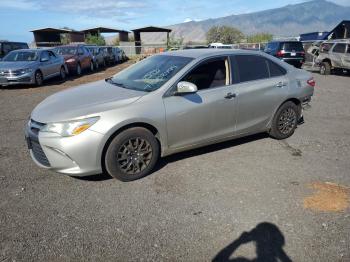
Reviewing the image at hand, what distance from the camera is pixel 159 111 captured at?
14.5 ft

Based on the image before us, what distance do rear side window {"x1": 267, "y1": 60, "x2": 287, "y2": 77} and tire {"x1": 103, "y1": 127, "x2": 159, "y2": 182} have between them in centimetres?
252

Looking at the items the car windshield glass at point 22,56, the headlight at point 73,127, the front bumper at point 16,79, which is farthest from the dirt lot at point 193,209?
the car windshield glass at point 22,56

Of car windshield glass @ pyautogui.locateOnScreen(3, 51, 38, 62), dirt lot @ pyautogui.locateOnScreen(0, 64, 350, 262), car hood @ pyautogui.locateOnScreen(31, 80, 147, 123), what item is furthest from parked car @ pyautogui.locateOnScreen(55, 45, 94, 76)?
car hood @ pyautogui.locateOnScreen(31, 80, 147, 123)

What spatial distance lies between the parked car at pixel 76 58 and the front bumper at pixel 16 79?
14.0ft

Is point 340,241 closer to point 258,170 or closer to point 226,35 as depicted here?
point 258,170

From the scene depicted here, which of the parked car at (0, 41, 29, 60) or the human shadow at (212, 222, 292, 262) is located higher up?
the parked car at (0, 41, 29, 60)

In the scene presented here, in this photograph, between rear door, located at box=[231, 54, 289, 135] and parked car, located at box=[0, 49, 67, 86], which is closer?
rear door, located at box=[231, 54, 289, 135]

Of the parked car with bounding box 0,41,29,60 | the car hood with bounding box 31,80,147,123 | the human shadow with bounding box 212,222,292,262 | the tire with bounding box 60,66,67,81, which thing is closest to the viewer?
the human shadow with bounding box 212,222,292,262

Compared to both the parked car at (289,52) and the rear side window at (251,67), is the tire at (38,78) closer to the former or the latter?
the rear side window at (251,67)

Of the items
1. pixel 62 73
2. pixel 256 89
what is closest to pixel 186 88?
pixel 256 89

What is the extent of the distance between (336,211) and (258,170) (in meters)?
1.28

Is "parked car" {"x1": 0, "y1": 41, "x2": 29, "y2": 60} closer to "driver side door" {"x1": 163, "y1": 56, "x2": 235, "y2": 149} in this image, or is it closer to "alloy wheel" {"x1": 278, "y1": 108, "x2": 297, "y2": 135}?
"driver side door" {"x1": 163, "y1": 56, "x2": 235, "y2": 149}

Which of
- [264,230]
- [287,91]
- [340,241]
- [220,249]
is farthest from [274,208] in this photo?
[287,91]

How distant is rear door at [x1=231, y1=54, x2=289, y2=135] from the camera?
524 centimetres
